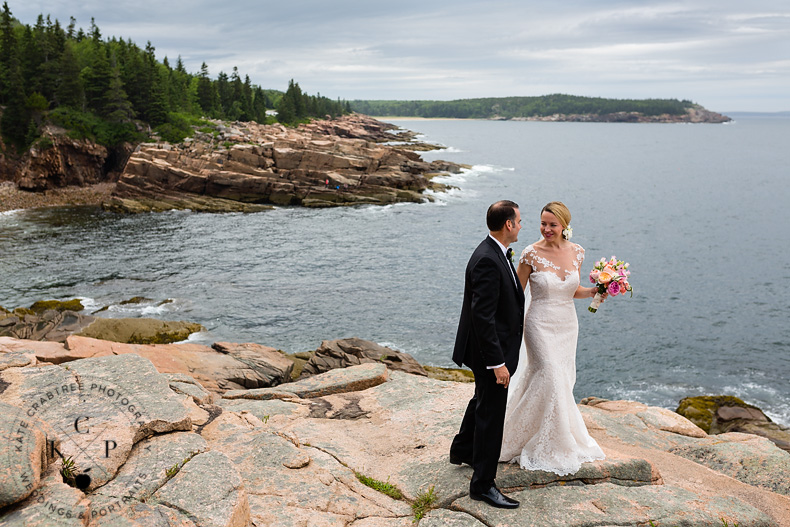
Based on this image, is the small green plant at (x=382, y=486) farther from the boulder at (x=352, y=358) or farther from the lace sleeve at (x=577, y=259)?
the boulder at (x=352, y=358)

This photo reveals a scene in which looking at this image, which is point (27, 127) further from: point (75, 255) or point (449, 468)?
point (449, 468)

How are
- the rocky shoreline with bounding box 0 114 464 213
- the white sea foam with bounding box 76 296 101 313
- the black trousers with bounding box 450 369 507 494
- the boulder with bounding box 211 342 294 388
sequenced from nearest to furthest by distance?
the black trousers with bounding box 450 369 507 494 → the boulder with bounding box 211 342 294 388 → the white sea foam with bounding box 76 296 101 313 → the rocky shoreline with bounding box 0 114 464 213

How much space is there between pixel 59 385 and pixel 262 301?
2138 centimetres

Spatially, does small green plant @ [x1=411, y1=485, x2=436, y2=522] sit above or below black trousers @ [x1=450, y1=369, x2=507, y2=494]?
below

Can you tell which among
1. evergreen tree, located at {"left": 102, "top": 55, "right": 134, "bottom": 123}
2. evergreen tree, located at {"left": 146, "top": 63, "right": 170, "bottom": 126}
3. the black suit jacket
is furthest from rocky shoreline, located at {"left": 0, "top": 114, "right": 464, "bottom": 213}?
the black suit jacket

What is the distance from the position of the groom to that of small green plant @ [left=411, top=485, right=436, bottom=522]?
1.50ft

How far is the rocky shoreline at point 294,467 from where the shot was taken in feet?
17.5

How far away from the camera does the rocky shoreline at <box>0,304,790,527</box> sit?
5.33m

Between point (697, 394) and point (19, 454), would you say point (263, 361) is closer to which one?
point (19, 454)

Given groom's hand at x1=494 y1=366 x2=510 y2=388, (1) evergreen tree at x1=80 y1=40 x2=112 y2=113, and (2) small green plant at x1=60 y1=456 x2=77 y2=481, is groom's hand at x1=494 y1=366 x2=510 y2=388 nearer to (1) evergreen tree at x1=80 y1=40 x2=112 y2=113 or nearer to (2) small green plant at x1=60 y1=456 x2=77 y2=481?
(2) small green plant at x1=60 y1=456 x2=77 y2=481

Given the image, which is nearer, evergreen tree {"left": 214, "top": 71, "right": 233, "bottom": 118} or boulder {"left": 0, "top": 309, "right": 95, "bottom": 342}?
boulder {"left": 0, "top": 309, "right": 95, "bottom": 342}

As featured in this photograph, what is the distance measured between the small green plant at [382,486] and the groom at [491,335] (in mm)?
905

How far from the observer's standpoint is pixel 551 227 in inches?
255

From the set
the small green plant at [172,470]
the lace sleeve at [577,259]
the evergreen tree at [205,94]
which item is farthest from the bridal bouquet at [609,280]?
the evergreen tree at [205,94]
